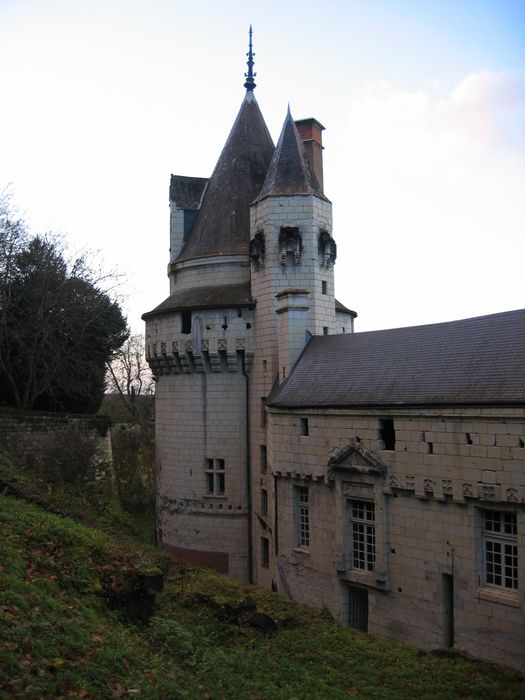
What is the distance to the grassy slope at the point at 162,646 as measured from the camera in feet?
30.1

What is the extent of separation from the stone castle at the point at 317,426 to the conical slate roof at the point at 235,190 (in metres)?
0.10

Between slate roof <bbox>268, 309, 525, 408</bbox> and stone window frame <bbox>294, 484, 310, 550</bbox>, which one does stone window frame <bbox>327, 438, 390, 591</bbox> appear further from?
stone window frame <bbox>294, 484, 310, 550</bbox>

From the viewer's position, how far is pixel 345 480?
20.2 m

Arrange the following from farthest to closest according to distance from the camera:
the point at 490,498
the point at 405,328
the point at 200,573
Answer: the point at 405,328 < the point at 200,573 < the point at 490,498

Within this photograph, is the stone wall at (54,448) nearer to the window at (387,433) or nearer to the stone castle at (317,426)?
the stone castle at (317,426)

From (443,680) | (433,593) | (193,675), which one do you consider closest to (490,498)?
(433,593)

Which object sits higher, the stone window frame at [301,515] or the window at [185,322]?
the window at [185,322]

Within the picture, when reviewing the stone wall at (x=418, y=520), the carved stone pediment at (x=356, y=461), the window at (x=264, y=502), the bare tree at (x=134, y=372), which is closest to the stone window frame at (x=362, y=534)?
the stone wall at (x=418, y=520)

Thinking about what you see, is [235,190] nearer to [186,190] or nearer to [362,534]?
[186,190]

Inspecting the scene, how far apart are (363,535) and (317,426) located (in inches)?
144

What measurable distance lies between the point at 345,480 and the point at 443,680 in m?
7.57

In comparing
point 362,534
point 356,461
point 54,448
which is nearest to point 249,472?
point 54,448

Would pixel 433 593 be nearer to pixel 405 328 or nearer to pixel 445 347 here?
pixel 445 347

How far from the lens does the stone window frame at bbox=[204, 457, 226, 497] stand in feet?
93.7
